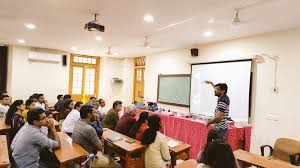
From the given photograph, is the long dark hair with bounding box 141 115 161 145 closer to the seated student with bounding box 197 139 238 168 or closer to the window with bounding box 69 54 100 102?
the seated student with bounding box 197 139 238 168

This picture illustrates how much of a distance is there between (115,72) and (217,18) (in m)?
6.78

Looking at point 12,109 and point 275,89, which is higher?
point 275,89

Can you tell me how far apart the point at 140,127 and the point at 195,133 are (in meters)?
1.81

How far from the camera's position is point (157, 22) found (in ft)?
14.2

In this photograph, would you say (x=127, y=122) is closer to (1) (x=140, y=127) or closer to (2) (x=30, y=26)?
(1) (x=140, y=127)

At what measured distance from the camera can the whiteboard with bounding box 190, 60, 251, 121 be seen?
5016mm

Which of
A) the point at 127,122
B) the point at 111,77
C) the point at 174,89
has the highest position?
the point at 111,77

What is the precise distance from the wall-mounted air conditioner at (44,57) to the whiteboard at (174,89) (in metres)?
3.99

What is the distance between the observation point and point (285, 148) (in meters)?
3.75

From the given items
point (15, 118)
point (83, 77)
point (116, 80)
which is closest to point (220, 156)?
point (15, 118)

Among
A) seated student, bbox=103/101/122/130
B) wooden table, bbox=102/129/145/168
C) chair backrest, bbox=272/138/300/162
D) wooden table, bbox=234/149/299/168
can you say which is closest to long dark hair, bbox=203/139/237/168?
wooden table, bbox=234/149/299/168

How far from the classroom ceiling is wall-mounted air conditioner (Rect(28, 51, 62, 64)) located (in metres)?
2.16

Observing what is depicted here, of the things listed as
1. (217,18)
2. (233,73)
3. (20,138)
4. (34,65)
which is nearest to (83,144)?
(20,138)

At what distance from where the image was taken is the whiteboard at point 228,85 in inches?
197
